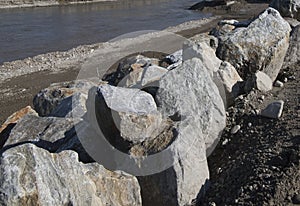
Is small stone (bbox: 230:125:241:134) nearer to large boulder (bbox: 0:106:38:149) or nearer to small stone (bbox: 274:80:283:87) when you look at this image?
small stone (bbox: 274:80:283:87)

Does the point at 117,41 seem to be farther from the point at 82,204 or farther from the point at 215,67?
the point at 82,204

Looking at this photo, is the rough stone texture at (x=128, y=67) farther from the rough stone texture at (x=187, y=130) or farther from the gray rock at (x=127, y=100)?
the gray rock at (x=127, y=100)

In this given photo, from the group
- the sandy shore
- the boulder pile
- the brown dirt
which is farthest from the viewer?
the sandy shore

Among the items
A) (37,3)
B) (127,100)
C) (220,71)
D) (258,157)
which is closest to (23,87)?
(220,71)

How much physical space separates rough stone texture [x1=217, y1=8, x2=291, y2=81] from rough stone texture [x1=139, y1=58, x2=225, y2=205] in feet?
6.05

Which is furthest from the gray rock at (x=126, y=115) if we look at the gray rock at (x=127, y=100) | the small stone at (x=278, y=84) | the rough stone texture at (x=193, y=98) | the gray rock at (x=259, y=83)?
the small stone at (x=278, y=84)

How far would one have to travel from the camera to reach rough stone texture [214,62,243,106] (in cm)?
693

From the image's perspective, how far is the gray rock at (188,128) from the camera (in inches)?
197

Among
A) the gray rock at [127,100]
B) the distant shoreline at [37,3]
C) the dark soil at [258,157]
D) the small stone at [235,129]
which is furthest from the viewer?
the distant shoreline at [37,3]

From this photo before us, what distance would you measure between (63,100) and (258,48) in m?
3.49

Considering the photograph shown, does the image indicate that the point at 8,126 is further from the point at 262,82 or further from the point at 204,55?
the point at 262,82

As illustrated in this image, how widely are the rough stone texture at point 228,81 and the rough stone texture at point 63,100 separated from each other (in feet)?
6.96

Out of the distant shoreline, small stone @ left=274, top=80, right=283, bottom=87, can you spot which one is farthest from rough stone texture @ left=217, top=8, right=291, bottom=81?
the distant shoreline

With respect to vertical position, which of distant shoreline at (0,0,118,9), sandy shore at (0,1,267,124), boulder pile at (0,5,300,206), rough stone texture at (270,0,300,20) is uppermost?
rough stone texture at (270,0,300,20)
